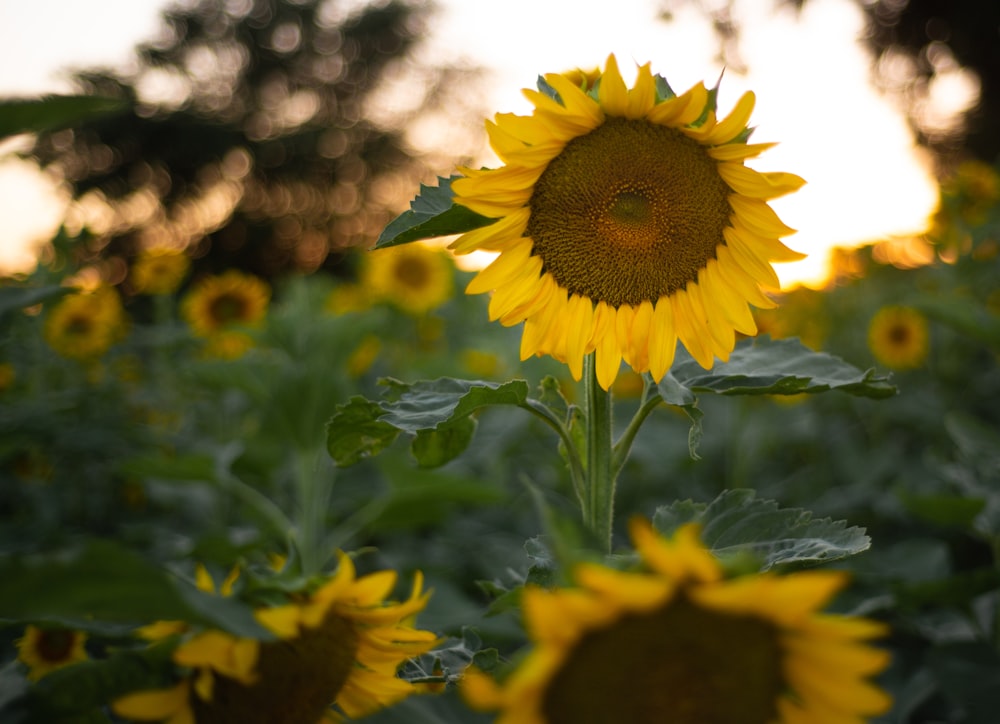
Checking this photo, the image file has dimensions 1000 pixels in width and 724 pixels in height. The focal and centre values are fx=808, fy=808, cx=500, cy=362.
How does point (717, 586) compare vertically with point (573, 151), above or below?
below

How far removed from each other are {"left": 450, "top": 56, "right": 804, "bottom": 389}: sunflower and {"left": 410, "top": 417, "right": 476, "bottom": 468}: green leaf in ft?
0.58

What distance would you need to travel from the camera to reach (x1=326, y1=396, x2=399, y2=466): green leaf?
1.02m

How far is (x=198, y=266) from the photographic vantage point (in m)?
22.1

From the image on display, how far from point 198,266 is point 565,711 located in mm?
23234

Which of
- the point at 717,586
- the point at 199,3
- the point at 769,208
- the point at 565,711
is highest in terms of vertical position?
the point at 199,3

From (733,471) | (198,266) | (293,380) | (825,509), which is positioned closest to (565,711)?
(293,380)

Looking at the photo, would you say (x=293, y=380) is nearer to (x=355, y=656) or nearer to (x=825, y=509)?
(x=355, y=656)

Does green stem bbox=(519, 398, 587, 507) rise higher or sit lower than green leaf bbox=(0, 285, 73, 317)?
lower

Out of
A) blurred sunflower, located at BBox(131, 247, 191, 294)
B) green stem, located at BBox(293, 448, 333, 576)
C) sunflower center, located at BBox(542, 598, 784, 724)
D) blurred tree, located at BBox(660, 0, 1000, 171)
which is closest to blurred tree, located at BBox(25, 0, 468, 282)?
blurred tree, located at BBox(660, 0, 1000, 171)

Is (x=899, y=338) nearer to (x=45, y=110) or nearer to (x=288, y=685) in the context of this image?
(x=288, y=685)

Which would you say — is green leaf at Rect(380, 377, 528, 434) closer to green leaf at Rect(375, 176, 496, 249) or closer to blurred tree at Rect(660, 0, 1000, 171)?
green leaf at Rect(375, 176, 496, 249)

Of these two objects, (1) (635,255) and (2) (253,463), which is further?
(2) (253,463)

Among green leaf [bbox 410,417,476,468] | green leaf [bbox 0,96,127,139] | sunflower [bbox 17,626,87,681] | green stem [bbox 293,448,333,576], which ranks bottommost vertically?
green stem [bbox 293,448,333,576]

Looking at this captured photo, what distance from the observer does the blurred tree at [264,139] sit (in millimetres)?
22062
